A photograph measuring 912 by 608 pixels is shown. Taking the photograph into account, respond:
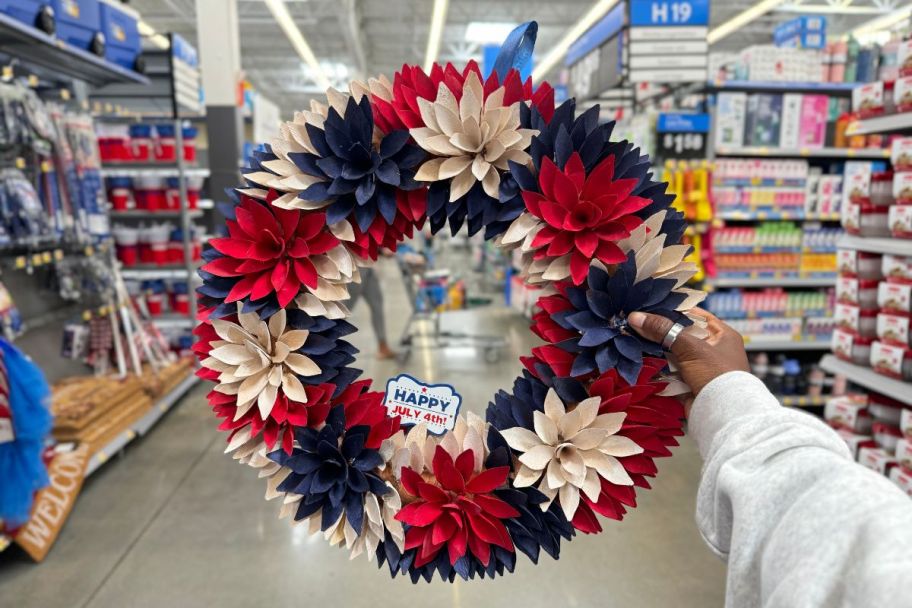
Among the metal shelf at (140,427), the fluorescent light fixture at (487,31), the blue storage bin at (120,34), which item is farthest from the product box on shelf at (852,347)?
the fluorescent light fixture at (487,31)

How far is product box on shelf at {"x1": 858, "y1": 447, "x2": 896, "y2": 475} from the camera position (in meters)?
2.42

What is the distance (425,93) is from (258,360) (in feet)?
1.69

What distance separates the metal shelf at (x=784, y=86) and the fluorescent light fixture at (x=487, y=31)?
8.71m

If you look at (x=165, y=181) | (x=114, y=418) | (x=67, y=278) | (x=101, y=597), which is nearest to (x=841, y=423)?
(x=101, y=597)

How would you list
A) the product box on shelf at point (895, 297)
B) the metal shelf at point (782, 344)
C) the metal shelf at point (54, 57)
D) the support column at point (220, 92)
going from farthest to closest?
1. the support column at point (220, 92)
2. the metal shelf at point (782, 344)
3. the metal shelf at point (54, 57)
4. the product box on shelf at point (895, 297)

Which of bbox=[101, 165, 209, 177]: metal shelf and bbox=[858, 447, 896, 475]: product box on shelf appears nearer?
bbox=[858, 447, 896, 475]: product box on shelf

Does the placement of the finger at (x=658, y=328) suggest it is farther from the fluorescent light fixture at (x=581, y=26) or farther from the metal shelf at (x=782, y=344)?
the fluorescent light fixture at (x=581, y=26)

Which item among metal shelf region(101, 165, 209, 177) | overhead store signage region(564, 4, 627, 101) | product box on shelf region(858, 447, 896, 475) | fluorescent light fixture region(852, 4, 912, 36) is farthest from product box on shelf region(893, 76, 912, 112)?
fluorescent light fixture region(852, 4, 912, 36)

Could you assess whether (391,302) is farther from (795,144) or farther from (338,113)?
(338,113)

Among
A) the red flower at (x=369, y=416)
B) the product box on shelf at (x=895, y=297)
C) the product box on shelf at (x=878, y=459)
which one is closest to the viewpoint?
the red flower at (x=369, y=416)

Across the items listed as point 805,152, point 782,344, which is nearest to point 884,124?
point 805,152

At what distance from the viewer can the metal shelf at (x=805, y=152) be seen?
12.4ft

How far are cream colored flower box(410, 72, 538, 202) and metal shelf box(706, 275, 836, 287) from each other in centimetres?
334

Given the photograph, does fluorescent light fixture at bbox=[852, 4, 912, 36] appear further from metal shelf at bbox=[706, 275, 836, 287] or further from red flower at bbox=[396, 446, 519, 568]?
red flower at bbox=[396, 446, 519, 568]
